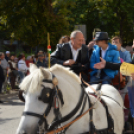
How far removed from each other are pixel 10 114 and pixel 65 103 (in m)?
5.98

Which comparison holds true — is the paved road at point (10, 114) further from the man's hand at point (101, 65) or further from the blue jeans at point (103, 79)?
the man's hand at point (101, 65)

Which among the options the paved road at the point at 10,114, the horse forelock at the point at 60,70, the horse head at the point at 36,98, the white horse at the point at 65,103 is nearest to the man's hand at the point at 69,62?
the white horse at the point at 65,103

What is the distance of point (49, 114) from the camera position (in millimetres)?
2871

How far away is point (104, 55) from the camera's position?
4602mm

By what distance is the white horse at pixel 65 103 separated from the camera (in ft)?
8.94

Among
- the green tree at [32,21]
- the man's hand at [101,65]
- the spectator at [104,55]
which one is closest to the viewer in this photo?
the man's hand at [101,65]

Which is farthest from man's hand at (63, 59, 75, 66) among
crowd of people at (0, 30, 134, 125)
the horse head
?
the horse head

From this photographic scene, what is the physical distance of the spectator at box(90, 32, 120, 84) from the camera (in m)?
4.54

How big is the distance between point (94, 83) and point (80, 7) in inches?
713

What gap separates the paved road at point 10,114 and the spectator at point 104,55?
2.88 m

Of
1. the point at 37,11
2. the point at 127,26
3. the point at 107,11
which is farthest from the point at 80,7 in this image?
the point at 37,11

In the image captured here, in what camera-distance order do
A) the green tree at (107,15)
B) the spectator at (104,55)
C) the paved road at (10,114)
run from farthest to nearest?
1. the green tree at (107,15)
2. the paved road at (10,114)
3. the spectator at (104,55)

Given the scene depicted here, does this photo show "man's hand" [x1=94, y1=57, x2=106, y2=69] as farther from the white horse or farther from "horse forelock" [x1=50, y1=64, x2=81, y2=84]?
"horse forelock" [x1=50, y1=64, x2=81, y2=84]

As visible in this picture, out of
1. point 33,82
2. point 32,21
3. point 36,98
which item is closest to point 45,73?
point 33,82
